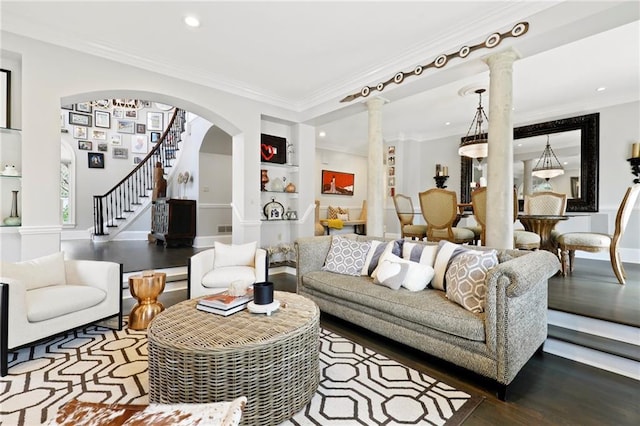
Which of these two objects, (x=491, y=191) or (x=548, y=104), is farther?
(x=548, y=104)

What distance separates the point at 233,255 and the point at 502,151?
3008 mm

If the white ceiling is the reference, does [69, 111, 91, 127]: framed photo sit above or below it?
above

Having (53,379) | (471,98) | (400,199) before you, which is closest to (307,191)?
(400,199)

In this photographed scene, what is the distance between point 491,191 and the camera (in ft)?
9.75

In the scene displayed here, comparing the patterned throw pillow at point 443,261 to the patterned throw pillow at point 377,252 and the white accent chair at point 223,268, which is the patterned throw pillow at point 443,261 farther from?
the white accent chair at point 223,268

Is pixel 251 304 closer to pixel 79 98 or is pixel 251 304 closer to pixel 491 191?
pixel 491 191

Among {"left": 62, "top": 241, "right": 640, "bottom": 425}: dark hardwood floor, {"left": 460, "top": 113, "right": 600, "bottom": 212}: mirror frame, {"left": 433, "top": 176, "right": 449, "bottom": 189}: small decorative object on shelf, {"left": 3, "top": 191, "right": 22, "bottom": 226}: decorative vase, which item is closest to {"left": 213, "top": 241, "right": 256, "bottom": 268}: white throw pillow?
{"left": 62, "top": 241, "right": 640, "bottom": 425}: dark hardwood floor

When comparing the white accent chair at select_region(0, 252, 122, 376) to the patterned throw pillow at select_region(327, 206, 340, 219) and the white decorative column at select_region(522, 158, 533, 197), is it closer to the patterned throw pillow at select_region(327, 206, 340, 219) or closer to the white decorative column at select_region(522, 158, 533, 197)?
the patterned throw pillow at select_region(327, 206, 340, 219)

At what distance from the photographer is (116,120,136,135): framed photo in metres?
8.63

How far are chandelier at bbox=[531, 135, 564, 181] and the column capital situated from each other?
11.0ft

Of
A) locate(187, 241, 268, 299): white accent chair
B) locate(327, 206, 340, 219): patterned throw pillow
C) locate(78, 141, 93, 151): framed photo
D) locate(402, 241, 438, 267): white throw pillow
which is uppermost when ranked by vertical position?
locate(78, 141, 93, 151): framed photo

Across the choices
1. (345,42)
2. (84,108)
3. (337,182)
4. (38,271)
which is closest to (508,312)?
(345,42)

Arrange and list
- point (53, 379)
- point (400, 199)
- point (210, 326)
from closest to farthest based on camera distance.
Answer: point (210, 326), point (53, 379), point (400, 199)

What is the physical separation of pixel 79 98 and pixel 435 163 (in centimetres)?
685
